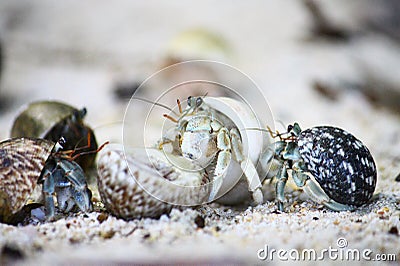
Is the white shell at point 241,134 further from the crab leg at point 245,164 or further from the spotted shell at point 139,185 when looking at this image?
the spotted shell at point 139,185

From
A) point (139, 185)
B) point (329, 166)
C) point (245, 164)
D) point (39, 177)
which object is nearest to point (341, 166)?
point (329, 166)

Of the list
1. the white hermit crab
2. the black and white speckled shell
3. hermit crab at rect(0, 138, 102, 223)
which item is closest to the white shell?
the white hermit crab

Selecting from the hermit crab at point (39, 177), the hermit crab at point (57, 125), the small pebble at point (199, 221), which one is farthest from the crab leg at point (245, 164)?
the hermit crab at point (57, 125)

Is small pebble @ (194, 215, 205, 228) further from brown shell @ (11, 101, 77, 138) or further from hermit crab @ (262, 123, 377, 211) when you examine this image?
brown shell @ (11, 101, 77, 138)

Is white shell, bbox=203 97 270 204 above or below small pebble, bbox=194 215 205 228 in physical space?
above

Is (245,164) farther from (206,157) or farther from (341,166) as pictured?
(341,166)
